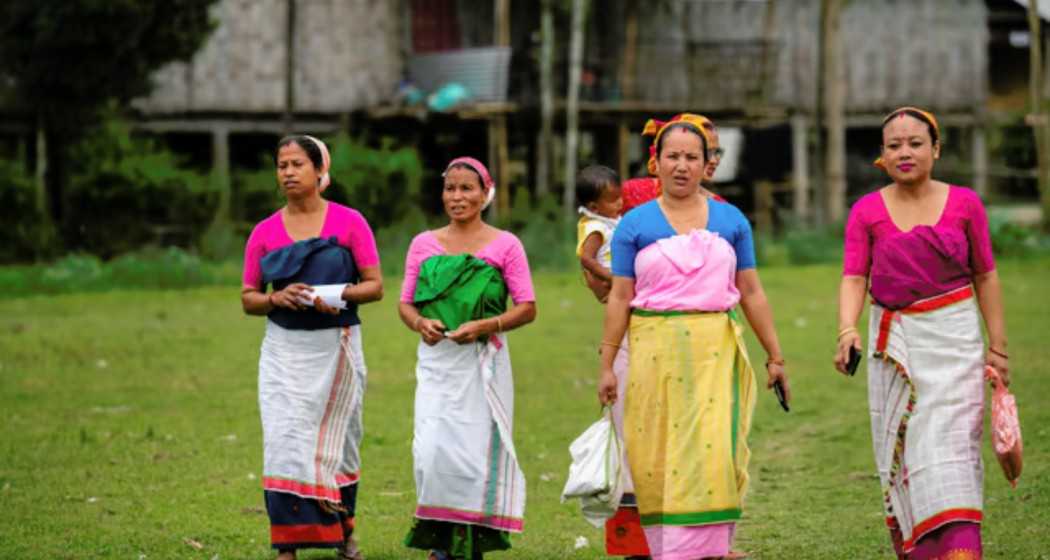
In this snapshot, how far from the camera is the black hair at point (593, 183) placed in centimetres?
742

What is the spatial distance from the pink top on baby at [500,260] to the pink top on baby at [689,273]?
77 centimetres

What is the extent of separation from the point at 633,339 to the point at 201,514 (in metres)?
3.16

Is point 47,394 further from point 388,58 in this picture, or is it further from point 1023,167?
point 1023,167

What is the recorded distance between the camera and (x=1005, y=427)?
6.25 metres

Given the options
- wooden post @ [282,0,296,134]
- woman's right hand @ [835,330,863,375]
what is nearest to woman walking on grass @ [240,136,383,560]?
woman's right hand @ [835,330,863,375]

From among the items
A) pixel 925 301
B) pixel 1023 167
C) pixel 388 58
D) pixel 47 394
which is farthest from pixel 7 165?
pixel 1023 167

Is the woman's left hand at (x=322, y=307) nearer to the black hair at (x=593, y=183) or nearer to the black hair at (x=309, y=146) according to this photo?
the black hair at (x=309, y=146)

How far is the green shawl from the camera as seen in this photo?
695 cm

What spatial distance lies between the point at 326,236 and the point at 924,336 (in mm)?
2508

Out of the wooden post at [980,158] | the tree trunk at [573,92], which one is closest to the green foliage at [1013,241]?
the tree trunk at [573,92]

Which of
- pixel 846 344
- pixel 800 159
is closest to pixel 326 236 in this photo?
pixel 846 344

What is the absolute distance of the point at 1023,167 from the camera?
36.3 m

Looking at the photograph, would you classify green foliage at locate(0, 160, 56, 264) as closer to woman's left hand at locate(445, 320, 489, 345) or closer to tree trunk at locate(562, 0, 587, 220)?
tree trunk at locate(562, 0, 587, 220)

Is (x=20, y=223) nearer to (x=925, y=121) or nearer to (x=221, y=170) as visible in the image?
(x=221, y=170)
